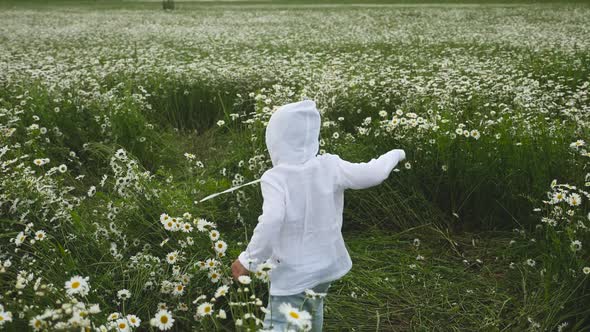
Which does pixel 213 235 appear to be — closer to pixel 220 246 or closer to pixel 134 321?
pixel 220 246

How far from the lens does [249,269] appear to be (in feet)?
7.32

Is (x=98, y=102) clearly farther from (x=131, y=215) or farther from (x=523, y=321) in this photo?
(x=523, y=321)

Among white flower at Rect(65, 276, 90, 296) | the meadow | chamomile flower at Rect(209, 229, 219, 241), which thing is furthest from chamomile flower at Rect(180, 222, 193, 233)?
white flower at Rect(65, 276, 90, 296)

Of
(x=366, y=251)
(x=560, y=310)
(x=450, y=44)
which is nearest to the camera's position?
(x=560, y=310)

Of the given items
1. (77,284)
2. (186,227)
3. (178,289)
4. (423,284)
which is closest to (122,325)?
(77,284)

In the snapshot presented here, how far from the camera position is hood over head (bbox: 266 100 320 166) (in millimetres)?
2383

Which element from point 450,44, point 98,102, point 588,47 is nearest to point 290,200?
point 98,102

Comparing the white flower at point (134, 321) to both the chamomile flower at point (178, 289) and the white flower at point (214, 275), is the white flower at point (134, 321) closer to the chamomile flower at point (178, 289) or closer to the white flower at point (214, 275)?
the chamomile flower at point (178, 289)

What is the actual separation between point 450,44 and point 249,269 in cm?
1198

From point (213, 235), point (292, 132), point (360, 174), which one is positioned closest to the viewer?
point (292, 132)

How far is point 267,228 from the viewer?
7.48 feet

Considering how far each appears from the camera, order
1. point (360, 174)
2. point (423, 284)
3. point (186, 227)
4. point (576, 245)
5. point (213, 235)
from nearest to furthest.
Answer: point (360, 174)
point (213, 235)
point (576, 245)
point (186, 227)
point (423, 284)

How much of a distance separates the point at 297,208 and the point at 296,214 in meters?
0.03

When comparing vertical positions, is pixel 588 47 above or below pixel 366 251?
above
